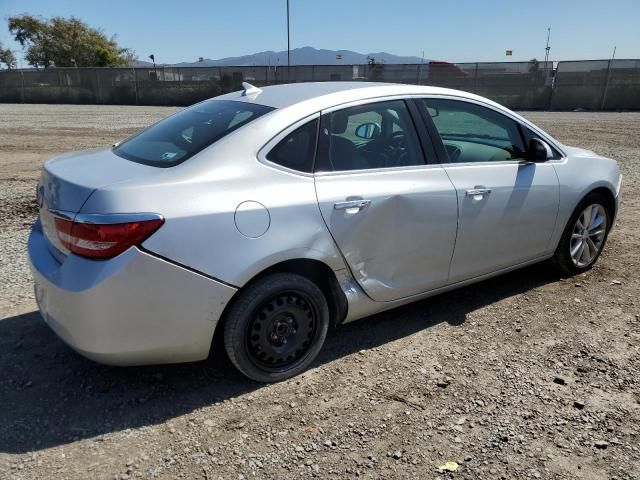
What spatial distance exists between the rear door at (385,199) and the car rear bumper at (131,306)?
86 centimetres

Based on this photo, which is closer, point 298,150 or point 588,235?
point 298,150

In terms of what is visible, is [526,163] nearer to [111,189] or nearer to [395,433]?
[395,433]

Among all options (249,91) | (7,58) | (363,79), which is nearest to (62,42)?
(7,58)

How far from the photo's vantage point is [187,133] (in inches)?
128

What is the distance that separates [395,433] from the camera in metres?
2.75

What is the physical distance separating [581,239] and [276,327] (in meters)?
3.04

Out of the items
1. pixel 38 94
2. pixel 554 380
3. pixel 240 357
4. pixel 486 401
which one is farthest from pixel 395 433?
pixel 38 94

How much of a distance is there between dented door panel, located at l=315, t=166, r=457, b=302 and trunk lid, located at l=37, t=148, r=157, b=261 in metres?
1.07

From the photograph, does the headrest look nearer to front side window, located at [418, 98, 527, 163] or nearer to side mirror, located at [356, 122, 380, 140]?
side mirror, located at [356, 122, 380, 140]

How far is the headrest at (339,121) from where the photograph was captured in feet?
10.6

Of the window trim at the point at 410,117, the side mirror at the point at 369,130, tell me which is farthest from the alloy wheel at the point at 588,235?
the side mirror at the point at 369,130

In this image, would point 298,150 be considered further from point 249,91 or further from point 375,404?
point 375,404

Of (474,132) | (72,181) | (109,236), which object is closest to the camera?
(109,236)

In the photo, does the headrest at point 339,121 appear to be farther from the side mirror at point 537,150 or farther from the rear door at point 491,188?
the side mirror at point 537,150
